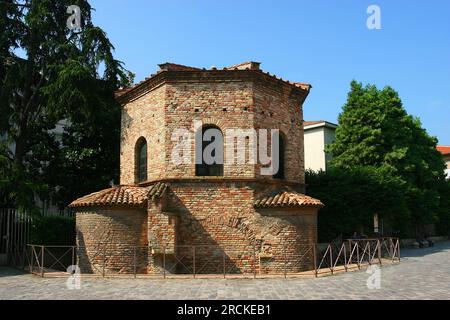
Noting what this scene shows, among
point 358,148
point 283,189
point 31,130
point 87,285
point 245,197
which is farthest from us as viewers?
point 358,148

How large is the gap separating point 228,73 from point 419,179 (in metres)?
18.6

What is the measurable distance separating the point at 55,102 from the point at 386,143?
1973 centimetres

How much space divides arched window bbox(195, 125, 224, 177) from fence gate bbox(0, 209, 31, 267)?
8.92m

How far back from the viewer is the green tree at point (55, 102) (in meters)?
18.2

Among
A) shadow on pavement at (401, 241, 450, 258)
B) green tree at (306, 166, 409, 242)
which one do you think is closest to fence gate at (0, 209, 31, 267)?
green tree at (306, 166, 409, 242)

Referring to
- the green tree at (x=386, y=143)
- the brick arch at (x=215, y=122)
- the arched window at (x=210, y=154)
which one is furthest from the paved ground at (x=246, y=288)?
the green tree at (x=386, y=143)

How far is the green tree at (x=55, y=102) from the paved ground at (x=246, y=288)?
5.99 meters

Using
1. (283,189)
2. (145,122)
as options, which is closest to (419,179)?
(283,189)

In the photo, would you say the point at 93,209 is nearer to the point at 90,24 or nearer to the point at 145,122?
the point at 145,122

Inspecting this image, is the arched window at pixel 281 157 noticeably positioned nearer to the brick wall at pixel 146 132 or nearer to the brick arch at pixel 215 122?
the brick arch at pixel 215 122

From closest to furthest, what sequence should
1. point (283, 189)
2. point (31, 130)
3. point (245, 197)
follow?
point (245, 197) < point (283, 189) < point (31, 130)

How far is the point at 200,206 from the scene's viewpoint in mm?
14445

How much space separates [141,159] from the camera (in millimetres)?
16875

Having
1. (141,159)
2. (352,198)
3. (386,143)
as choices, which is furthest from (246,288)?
(386,143)
